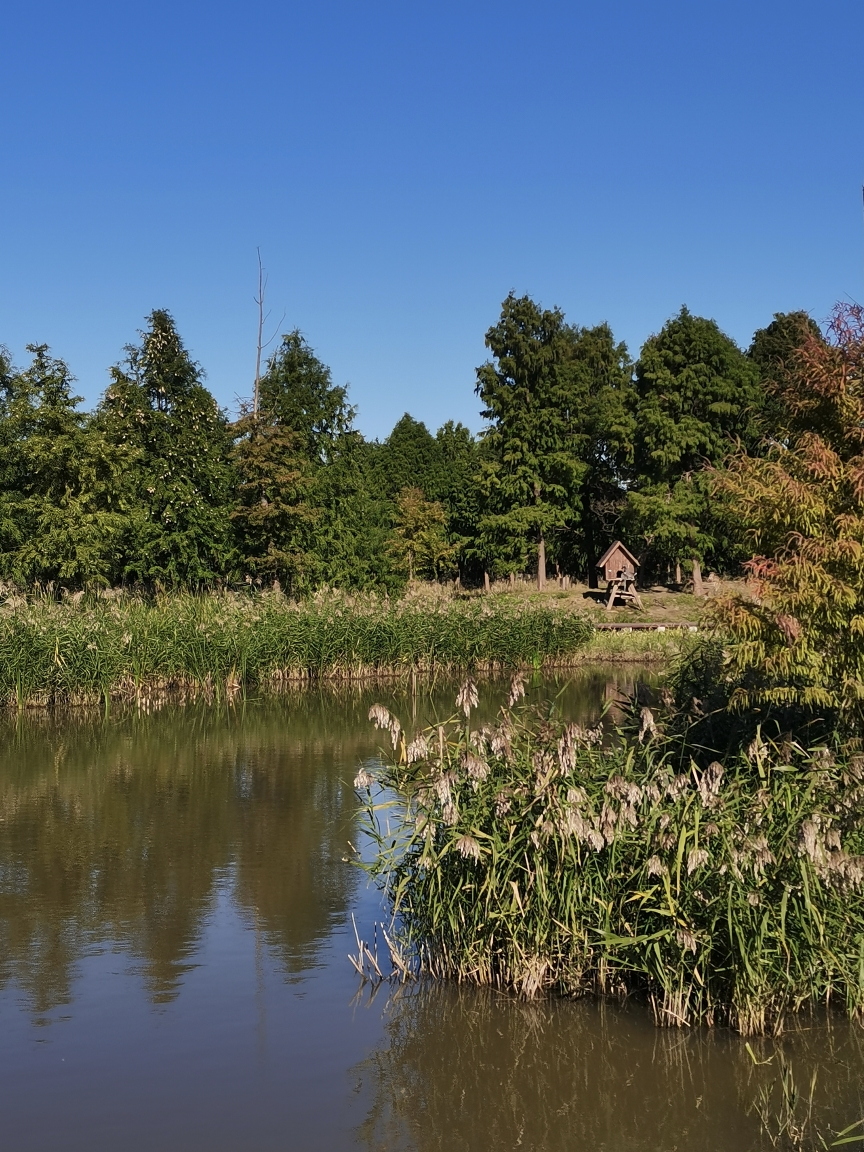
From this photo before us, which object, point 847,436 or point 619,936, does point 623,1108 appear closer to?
point 619,936

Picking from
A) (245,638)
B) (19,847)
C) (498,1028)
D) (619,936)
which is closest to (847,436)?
(619,936)

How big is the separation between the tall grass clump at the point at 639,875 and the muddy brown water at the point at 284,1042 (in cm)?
25

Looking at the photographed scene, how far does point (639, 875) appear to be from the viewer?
6.23 m

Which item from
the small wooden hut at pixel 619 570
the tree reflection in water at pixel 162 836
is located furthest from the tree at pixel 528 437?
the tree reflection in water at pixel 162 836

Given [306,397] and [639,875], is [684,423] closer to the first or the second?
[306,397]

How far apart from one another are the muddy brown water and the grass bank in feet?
28.7

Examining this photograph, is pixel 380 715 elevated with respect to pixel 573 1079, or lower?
elevated

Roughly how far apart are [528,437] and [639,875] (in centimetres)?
3716

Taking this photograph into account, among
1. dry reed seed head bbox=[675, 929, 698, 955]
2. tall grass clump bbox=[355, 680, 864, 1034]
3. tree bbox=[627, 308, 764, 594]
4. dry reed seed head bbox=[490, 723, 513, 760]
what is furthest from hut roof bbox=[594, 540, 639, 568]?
dry reed seed head bbox=[675, 929, 698, 955]

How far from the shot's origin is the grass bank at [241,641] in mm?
19484

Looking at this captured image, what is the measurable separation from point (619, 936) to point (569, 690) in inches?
665

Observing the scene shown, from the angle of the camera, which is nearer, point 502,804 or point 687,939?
point 687,939

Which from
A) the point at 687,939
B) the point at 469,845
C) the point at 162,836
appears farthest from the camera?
the point at 162,836

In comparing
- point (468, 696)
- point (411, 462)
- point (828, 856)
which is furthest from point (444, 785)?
point (411, 462)
